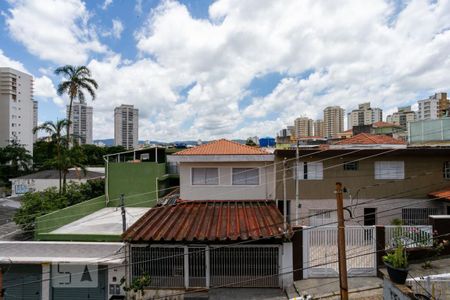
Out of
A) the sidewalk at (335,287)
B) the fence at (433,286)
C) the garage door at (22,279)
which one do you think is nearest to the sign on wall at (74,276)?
the garage door at (22,279)

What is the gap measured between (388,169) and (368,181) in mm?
1329

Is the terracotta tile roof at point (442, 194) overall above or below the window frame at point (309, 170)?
below

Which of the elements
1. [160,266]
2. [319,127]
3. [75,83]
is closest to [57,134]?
[75,83]

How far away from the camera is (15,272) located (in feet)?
39.6

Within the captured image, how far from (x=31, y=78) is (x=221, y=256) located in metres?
106

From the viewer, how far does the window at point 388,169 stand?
52.1ft

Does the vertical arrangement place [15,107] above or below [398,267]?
above

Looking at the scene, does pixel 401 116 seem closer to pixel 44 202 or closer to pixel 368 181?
pixel 368 181

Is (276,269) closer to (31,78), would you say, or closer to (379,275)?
(379,275)

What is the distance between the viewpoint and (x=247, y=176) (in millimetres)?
17031

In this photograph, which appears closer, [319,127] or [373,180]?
[373,180]

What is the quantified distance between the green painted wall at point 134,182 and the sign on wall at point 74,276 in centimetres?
977

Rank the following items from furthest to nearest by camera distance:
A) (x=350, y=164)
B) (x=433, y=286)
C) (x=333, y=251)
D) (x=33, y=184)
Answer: (x=33, y=184) → (x=350, y=164) → (x=333, y=251) → (x=433, y=286)

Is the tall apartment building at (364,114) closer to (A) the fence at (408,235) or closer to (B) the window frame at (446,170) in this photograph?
(B) the window frame at (446,170)
